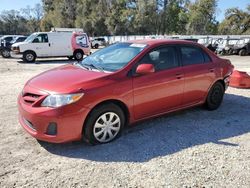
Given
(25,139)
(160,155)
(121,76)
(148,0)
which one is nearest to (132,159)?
(160,155)

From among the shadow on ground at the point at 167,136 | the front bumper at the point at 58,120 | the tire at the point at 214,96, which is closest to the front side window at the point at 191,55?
the tire at the point at 214,96

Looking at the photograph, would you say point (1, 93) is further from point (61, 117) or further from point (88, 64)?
point (61, 117)

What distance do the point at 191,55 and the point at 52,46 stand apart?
14916mm

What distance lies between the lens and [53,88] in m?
4.30

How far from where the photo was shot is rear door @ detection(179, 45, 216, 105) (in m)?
5.68

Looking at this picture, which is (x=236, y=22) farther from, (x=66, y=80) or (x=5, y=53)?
(x=66, y=80)

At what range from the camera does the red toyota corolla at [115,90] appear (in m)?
4.18

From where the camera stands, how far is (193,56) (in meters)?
5.92

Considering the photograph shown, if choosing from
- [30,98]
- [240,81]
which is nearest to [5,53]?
[240,81]

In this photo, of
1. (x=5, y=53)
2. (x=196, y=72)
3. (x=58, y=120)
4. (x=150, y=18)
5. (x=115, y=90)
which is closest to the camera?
(x=58, y=120)

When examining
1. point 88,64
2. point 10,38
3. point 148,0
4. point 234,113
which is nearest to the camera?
point 88,64

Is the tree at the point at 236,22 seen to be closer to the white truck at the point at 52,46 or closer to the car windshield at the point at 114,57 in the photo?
A: the white truck at the point at 52,46

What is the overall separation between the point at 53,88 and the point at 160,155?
1.79 meters

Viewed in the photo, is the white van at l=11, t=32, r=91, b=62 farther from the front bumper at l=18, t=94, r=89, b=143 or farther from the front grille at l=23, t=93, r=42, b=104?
the front bumper at l=18, t=94, r=89, b=143
